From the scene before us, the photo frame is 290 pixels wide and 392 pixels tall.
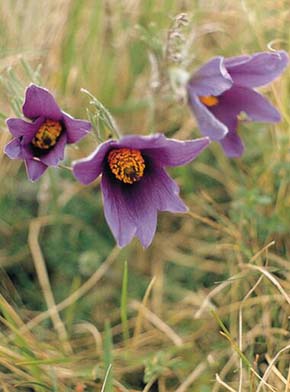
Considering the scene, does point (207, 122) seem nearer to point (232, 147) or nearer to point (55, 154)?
point (232, 147)

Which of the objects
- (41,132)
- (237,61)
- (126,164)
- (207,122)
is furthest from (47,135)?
(237,61)

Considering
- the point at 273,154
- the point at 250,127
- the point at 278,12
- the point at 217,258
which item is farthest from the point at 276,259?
the point at 278,12

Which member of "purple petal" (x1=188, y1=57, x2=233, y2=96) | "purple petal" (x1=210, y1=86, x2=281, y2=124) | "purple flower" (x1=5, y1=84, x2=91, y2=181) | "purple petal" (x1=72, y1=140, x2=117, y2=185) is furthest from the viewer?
"purple petal" (x1=210, y1=86, x2=281, y2=124)

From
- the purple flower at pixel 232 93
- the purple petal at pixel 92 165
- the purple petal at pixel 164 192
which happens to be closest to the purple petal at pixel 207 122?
the purple flower at pixel 232 93

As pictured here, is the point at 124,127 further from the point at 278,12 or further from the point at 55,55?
the point at 278,12

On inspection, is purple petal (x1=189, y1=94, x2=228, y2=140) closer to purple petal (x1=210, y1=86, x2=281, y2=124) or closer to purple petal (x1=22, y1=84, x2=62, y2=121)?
purple petal (x1=210, y1=86, x2=281, y2=124)

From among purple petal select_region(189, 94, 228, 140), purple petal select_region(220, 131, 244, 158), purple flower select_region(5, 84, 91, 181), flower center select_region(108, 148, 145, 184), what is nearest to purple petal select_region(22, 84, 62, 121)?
purple flower select_region(5, 84, 91, 181)
